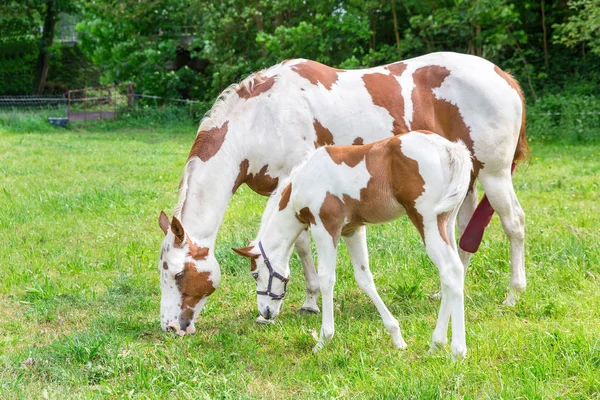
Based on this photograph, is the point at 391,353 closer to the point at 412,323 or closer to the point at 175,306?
the point at 412,323

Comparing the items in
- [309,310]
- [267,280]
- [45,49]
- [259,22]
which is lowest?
[309,310]

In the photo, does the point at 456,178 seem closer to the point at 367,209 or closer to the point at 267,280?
the point at 367,209

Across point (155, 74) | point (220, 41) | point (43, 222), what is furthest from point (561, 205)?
point (155, 74)

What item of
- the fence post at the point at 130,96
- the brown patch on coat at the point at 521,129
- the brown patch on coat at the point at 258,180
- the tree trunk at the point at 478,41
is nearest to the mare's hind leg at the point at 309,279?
the brown patch on coat at the point at 258,180

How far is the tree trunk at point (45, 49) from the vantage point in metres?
26.8

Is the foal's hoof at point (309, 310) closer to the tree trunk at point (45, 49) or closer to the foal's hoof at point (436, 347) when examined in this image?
the foal's hoof at point (436, 347)

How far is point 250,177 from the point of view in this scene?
4.79 metres

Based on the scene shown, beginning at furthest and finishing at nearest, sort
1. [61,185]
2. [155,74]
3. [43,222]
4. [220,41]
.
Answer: [155,74] < [220,41] < [61,185] < [43,222]

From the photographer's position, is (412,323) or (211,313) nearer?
(412,323)

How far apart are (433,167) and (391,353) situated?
3.63 feet

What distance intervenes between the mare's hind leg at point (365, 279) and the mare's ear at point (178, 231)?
1.08 meters

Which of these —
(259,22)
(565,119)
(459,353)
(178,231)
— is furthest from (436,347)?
(259,22)

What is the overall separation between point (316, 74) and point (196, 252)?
5.35 feet

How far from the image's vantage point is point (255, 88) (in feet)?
15.9
